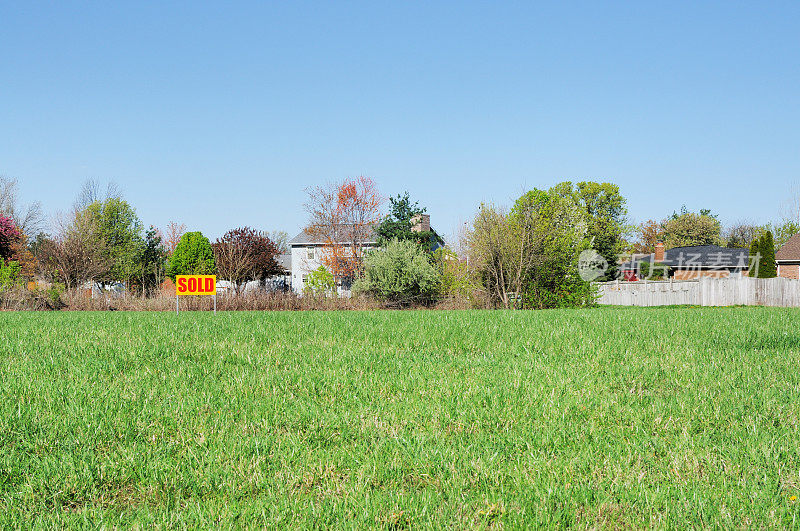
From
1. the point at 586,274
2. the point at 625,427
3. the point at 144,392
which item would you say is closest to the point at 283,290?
the point at 586,274

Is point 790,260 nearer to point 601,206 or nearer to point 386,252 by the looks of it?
point 601,206

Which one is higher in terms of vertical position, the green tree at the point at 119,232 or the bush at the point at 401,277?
the green tree at the point at 119,232

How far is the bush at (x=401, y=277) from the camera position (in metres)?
25.0

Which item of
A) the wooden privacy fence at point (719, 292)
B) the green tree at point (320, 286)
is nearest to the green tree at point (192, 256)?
the green tree at point (320, 286)

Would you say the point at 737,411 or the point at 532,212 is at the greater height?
the point at 532,212

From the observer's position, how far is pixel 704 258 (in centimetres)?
5581

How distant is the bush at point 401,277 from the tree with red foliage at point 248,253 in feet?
31.5

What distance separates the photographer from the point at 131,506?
Answer: 9.78ft

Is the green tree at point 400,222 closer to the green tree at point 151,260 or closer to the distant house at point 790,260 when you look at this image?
the green tree at point 151,260

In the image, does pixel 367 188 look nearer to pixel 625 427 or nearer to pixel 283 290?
pixel 283 290

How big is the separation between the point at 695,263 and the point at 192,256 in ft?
155

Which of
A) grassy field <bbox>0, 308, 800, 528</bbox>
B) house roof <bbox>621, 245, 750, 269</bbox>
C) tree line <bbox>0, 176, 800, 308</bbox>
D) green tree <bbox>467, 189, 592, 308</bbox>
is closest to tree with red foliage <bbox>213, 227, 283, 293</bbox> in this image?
tree line <bbox>0, 176, 800, 308</bbox>

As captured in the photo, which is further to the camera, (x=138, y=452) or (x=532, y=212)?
(x=532, y=212)

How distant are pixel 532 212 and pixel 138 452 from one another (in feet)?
63.6
